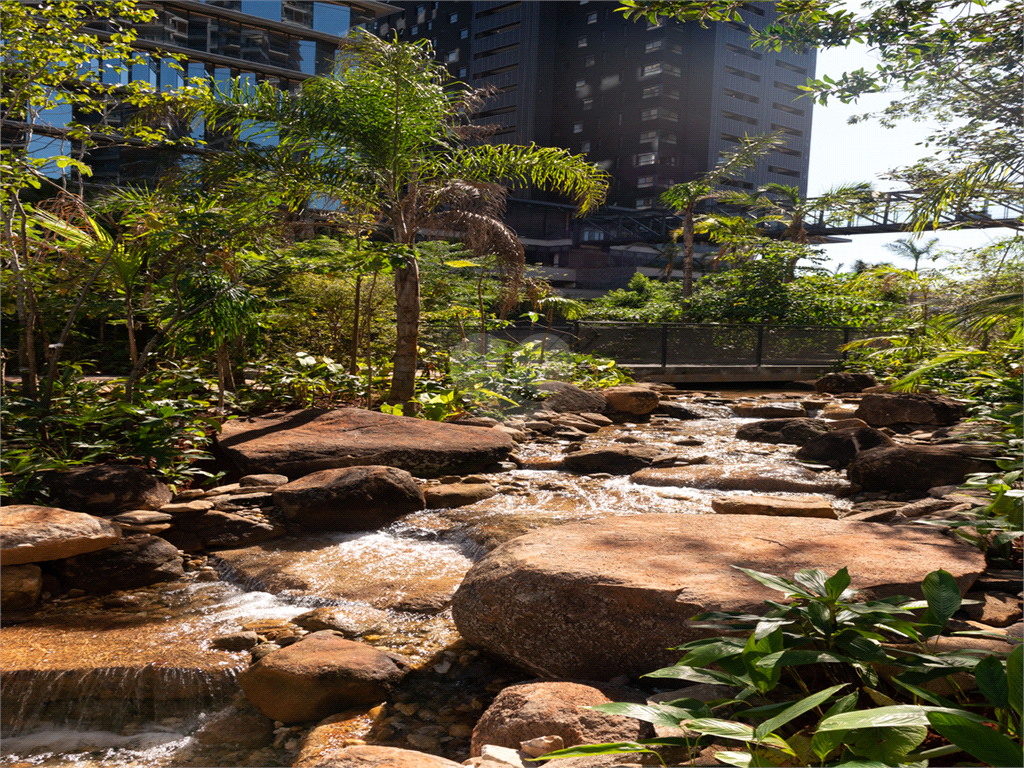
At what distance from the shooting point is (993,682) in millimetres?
1659

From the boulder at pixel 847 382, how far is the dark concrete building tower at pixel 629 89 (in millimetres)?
26441

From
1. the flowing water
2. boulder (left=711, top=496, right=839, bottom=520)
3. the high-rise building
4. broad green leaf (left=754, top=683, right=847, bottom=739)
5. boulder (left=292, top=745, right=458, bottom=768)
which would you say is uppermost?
the high-rise building

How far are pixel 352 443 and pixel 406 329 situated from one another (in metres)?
2.11

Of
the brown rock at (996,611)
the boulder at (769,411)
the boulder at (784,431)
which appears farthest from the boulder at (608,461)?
the boulder at (769,411)

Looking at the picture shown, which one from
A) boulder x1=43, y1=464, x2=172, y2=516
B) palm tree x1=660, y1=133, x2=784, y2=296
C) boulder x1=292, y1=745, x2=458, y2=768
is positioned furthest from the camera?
palm tree x1=660, y1=133, x2=784, y2=296

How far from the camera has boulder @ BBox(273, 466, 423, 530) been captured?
208 inches

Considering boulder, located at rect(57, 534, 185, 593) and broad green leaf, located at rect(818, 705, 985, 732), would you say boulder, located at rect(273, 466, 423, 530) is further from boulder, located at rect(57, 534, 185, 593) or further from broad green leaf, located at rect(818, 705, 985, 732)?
broad green leaf, located at rect(818, 705, 985, 732)

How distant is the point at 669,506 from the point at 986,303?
3.01 meters

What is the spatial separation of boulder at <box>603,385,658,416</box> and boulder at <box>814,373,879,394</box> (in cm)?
503

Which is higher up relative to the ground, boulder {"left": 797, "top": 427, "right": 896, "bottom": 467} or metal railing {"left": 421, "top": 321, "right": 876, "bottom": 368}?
metal railing {"left": 421, "top": 321, "right": 876, "bottom": 368}

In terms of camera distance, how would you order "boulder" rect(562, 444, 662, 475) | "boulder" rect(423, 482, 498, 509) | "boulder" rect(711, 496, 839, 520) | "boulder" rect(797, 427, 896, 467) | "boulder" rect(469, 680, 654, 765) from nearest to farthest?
1. "boulder" rect(469, 680, 654, 765)
2. "boulder" rect(711, 496, 839, 520)
3. "boulder" rect(423, 482, 498, 509)
4. "boulder" rect(797, 427, 896, 467)
5. "boulder" rect(562, 444, 662, 475)

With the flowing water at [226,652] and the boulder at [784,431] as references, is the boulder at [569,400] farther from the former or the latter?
the flowing water at [226,652]

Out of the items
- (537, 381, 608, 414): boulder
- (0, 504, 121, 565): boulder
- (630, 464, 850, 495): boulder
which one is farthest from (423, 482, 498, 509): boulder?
(537, 381, 608, 414): boulder

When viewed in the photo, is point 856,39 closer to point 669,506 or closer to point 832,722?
point 669,506
